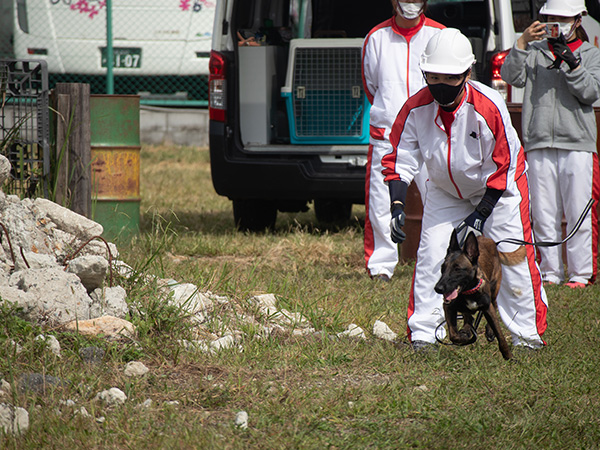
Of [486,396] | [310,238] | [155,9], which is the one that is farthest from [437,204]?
[155,9]

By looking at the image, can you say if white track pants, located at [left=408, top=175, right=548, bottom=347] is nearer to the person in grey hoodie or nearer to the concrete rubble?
the concrete rubble

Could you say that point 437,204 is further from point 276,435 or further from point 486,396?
point 276,435

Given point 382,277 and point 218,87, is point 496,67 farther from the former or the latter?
point 218,87

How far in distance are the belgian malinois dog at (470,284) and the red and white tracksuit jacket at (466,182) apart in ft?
0.67

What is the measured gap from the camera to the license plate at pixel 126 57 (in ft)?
39.9

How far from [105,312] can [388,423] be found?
1627mm

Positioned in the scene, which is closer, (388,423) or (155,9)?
(388,423)

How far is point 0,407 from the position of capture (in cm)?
328

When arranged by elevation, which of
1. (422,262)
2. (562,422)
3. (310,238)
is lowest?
(310,238)

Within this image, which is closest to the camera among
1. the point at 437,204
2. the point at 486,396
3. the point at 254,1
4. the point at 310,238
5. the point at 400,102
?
the point at 486,396

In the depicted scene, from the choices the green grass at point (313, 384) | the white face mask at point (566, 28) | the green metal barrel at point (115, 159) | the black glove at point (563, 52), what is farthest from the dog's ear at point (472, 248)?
the green metal barrel at point (115, 159)

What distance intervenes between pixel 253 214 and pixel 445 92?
14.5 feet

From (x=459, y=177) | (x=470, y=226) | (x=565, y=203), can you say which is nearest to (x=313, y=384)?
(x=470, y=226)

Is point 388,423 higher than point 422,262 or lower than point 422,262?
lower
